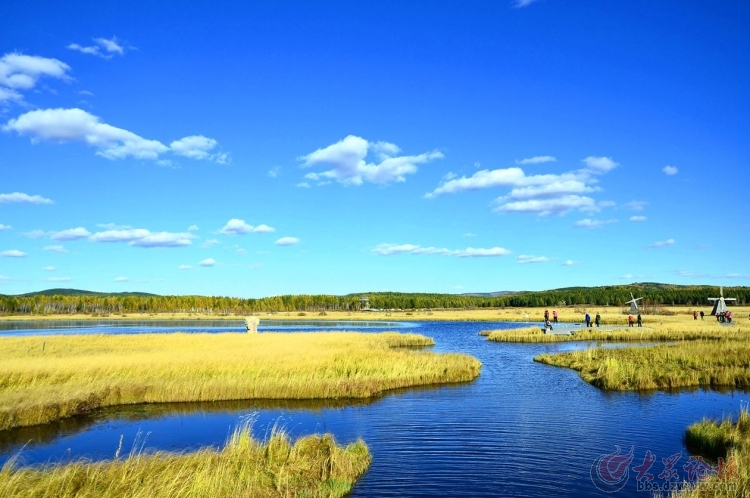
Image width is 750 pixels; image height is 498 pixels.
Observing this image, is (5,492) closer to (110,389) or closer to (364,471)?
(364,471)

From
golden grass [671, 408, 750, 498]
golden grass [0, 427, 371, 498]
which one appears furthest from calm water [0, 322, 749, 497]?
golden grass [0, 427, 371, 498]

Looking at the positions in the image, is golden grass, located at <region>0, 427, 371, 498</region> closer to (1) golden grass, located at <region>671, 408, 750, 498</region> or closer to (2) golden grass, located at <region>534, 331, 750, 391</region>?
(1) golden grass, located at <region>671, 408, 750, 498</region>

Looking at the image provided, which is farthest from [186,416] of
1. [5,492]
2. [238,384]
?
[5,492]

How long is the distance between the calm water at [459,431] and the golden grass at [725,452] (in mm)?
730

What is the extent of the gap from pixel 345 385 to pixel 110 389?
34.2 feet

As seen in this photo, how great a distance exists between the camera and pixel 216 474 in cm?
1156

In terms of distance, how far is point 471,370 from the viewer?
30.5 meters

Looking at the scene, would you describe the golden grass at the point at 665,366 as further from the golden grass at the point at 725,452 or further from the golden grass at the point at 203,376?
the golden grass at the point at 725,452

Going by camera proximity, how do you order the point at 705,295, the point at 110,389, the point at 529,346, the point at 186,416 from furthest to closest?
the point at 705,295
the point at 529,346
the point at 110,389
the point at 186,416

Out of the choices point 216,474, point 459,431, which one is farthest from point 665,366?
point 216,474

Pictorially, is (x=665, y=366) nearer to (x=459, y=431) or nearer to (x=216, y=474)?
(x=459, y=431)

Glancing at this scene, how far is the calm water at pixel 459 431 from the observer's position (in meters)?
13.4

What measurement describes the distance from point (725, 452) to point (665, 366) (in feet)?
51.6

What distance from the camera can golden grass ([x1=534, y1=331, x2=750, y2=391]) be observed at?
2628 cm
